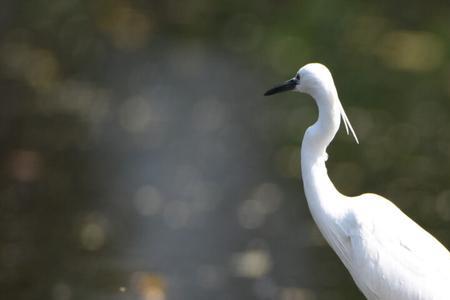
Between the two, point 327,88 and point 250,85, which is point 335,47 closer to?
point 250,85

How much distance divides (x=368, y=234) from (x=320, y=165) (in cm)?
27

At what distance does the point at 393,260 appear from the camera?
3621 mm

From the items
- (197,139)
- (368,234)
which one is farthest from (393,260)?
(197,139)

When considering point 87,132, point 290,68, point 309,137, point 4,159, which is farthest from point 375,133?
point 309,137

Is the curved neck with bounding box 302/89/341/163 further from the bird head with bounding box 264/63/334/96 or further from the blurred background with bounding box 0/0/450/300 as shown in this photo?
the blurred background with bounding box 0/0/450/300

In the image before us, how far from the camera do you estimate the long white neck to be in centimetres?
363

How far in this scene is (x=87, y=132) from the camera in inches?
227

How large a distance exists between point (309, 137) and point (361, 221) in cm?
31

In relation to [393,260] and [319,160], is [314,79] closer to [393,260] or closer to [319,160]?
[319,160]

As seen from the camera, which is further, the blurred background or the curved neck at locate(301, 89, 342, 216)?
the blurred background

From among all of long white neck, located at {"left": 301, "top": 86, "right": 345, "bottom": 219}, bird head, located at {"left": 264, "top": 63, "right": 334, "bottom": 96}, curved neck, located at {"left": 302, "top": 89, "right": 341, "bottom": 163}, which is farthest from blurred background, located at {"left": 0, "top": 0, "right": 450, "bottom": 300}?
bird head, located at {"left": 264, "top": 63, "right": 334, "bottom": 96}

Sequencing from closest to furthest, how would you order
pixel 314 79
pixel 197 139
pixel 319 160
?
pixel 314 79 → pixel 319 160 → pixel 197 139

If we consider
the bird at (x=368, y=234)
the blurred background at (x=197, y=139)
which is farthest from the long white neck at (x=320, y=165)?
the blurred background at (x=197, y=139)

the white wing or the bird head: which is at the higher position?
the bird head
